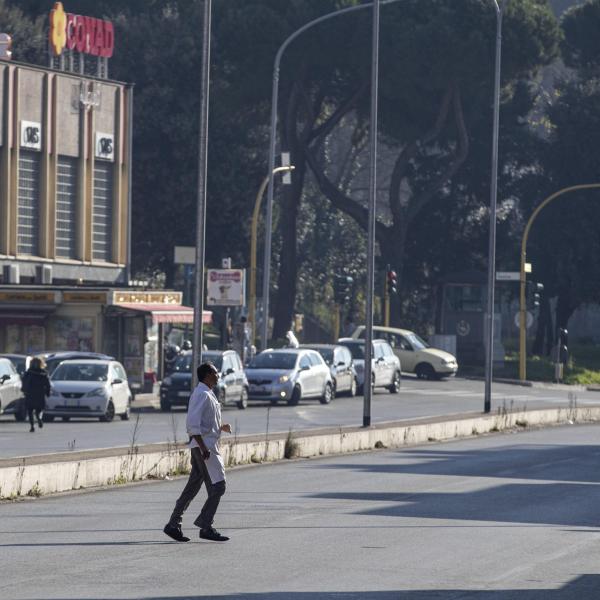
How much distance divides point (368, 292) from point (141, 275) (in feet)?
153

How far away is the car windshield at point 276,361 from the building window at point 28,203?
1357 centimetres

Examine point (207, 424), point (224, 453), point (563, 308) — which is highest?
point (563, 308)

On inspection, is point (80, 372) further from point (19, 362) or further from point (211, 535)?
point (211, 535)

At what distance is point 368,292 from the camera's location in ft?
111

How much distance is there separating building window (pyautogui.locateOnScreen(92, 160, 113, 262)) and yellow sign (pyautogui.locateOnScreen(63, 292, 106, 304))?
1154 centimetres

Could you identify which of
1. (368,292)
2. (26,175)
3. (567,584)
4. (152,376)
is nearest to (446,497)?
(567,584)

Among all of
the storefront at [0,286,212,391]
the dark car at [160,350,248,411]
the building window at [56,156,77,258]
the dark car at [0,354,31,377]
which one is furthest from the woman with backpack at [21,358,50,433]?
the building window at [56,156,77,258]

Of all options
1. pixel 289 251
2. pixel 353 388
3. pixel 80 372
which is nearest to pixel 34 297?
pixel 353 388

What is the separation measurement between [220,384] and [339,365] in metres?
8.13

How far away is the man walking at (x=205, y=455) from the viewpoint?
1524 centimetres

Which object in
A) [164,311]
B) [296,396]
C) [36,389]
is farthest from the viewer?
[164,311]

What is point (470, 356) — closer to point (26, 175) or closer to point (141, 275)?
point (141, 275)

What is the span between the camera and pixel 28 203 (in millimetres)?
56750

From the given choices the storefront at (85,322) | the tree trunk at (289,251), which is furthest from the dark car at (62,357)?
the tree trunk at (289,251)
